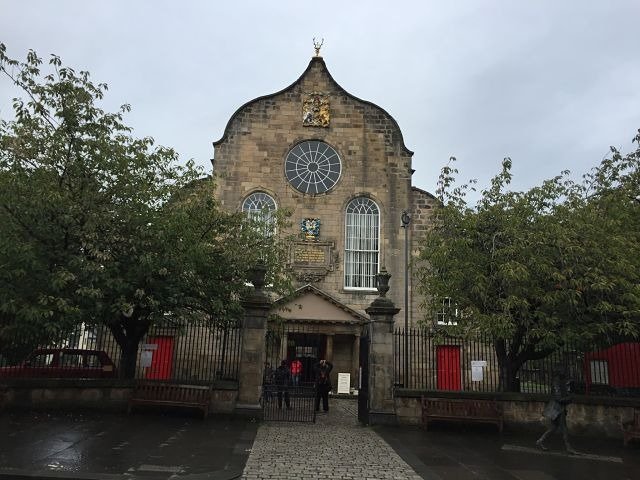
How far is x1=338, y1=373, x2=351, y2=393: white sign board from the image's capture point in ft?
75.8

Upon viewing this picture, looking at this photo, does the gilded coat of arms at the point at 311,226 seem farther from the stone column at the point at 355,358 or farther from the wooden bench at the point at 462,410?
the wooden bench at the point at 462,410

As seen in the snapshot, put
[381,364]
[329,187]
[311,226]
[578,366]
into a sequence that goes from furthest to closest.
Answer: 1. [329,187]
2. [311,226]
3. [578,366]
4. [381,364]

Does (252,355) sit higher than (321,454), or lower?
higher

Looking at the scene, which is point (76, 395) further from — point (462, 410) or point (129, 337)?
point (462, 410)

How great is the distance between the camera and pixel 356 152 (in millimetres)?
27109

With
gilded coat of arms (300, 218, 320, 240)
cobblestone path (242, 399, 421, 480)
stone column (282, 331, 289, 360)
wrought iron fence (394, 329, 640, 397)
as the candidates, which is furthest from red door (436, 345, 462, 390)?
cobblestone path (242, 399, 421, 480)

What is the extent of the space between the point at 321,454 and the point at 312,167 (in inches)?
757

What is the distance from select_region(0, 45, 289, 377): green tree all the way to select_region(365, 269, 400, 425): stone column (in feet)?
11.8

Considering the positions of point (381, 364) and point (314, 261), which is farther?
point (314, 261)

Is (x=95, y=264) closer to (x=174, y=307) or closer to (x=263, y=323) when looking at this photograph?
(x=174, y=307)

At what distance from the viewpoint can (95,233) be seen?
36.8 feet

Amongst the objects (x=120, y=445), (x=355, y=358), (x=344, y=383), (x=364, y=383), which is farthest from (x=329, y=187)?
(x=120, y=445)

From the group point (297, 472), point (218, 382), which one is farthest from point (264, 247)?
point (297, 472)

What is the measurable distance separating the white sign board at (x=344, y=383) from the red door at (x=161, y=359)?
7015 millimetres
